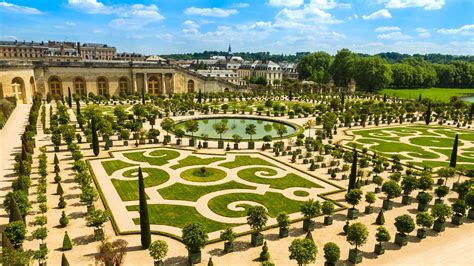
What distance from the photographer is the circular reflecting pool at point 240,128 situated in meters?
60.4

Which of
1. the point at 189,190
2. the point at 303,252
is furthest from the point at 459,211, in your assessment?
the point at 189,190

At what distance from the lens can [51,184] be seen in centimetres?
3597

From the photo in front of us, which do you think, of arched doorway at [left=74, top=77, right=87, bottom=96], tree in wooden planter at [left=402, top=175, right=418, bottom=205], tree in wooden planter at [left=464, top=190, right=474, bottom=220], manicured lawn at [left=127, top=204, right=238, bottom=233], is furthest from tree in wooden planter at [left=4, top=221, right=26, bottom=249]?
arched doorway at [left=74, top=77, right=87, bottom=96]

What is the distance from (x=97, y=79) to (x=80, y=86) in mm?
5322

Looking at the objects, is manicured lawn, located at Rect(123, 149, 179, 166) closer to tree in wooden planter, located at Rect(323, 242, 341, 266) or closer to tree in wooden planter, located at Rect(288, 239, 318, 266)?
tree in wooden planter, located at Rect(288, 239, 318, 266)

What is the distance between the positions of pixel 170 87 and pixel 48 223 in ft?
289

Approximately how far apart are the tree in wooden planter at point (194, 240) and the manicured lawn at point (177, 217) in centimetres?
429

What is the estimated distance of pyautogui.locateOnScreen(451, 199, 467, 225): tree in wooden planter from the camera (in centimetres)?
2864

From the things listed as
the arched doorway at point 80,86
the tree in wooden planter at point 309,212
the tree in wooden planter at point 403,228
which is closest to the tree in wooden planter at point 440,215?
the tree in wooden planter at point 403,228

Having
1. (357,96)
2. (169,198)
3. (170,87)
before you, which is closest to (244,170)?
(169,198)

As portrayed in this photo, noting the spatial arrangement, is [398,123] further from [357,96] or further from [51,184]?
[51,184]

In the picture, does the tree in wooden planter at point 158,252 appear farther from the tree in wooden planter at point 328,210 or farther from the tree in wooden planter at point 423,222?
the tree in wooden planter at point 423,222

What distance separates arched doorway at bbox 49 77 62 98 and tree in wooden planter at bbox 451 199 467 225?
99.6m

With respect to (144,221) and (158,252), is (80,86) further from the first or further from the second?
(158,252)
